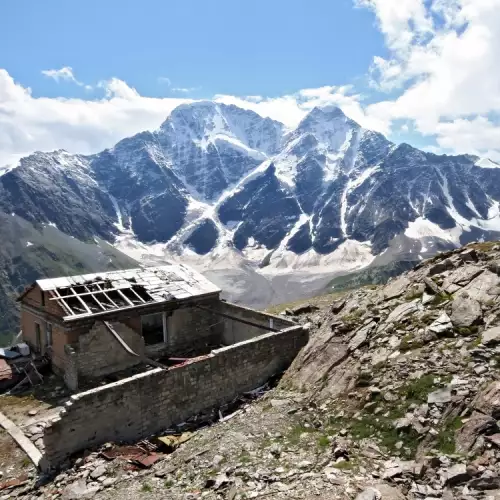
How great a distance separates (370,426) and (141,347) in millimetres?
16634

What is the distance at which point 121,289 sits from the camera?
28.8 m

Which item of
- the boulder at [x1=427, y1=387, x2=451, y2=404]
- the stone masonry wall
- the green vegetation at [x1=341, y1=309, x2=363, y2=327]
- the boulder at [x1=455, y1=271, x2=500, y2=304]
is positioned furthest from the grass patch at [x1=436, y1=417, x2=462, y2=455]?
the stone masonry wall

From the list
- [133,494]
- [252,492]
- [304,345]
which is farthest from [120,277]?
[252,492]

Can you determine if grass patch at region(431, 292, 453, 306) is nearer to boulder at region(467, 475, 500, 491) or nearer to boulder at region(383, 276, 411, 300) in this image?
boulder at region(383, 276, 411, 300)

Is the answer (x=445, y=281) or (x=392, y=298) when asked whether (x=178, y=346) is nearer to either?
(x=392, y=298)

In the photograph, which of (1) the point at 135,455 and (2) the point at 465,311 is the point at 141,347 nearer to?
(1) the point at 135,455

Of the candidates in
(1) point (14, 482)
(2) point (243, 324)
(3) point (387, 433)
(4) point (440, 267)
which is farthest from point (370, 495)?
(2) point (243, 324)

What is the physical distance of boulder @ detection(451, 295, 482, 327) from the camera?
1749cm

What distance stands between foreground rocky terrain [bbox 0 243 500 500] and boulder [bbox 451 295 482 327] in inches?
1.6

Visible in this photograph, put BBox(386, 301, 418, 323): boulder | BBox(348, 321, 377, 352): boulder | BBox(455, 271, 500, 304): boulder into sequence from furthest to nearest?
BBox(386, 301, 418, 323): boulder, BBox(348, 321, 377, 352): boulder, BBox(455, 271, 500, 304): boulder

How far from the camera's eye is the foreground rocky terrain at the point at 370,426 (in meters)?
11.3

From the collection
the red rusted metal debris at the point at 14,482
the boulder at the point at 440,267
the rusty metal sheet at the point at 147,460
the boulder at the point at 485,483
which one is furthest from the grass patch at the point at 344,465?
the boulder at the point at 440,267

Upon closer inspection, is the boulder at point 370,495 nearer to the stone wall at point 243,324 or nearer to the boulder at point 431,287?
the boulder at point 431,287

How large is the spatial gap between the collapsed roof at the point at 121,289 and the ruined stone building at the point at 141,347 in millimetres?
65
